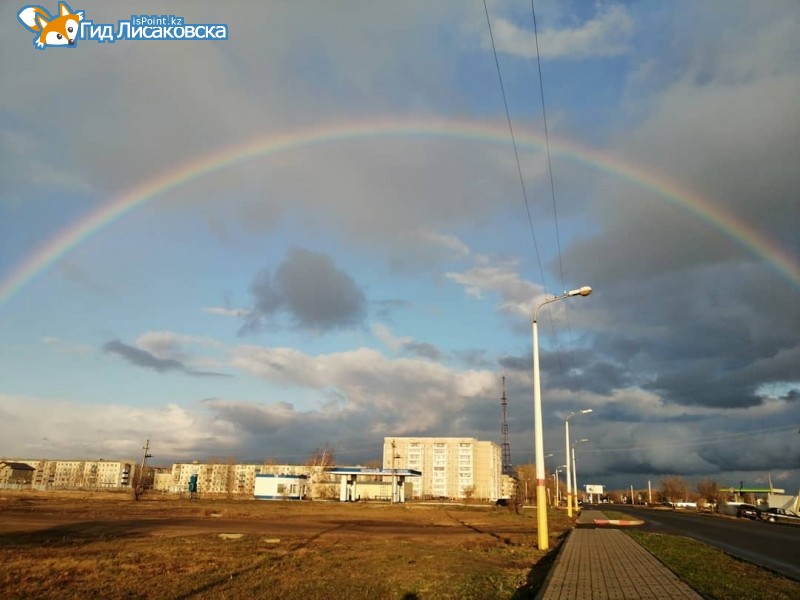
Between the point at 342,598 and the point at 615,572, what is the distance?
802cm

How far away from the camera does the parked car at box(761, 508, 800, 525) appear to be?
68.9 meters

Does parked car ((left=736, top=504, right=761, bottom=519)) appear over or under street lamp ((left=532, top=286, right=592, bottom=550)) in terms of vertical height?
under

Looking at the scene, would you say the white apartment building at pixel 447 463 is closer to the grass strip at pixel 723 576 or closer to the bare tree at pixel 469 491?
the bare tree at pixel 469 491

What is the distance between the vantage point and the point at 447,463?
565 ft

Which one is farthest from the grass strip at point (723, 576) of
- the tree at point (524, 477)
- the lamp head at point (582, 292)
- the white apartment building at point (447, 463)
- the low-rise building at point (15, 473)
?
the low-rise building at point (15, 473)

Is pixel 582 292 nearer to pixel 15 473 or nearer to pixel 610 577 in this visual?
pixel 610 577

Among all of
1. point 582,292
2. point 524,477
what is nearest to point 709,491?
point 524,477

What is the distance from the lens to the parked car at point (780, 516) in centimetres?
6888

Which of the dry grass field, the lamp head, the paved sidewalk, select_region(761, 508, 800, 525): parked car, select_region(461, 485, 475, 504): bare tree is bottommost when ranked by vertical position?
select_region(461, 485, 475, 504): bare tree

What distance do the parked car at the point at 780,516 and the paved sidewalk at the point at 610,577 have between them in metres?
61.3

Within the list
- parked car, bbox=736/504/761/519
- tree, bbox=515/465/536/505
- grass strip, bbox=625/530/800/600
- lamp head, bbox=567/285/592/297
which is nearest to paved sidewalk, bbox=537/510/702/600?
grass strip, bbox=625/530/800/600

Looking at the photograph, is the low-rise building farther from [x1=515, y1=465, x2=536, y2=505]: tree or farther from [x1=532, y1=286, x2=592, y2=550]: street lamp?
[x1=532, y1=286, x2=592, y2=550]: street lamp

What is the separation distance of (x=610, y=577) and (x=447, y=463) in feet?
537

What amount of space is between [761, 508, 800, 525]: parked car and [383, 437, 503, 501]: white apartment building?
101436mm
